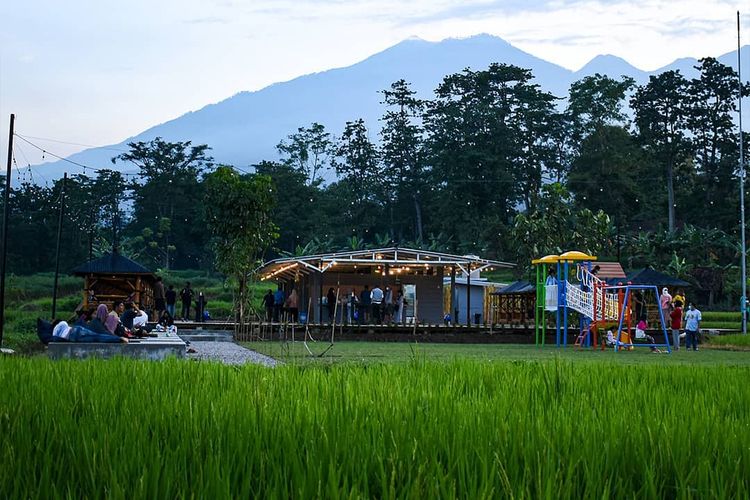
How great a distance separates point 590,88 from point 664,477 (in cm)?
7443

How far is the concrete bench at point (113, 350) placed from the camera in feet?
43.1

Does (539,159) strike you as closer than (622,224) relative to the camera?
No

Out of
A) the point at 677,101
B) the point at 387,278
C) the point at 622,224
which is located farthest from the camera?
the point at 677,101

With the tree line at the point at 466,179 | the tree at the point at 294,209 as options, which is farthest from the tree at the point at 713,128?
the tree at the point at 294,209

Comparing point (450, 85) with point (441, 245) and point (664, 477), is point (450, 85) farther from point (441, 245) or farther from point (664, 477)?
point (664, 477)

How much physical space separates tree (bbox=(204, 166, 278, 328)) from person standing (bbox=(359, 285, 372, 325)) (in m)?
3.38

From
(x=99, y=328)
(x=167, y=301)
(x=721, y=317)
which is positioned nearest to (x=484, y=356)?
(x=99, y=328)

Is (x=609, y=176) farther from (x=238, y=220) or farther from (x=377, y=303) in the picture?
(x=238, y=220)

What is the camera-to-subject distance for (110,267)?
2795 centimetres

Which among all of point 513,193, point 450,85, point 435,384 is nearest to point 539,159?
point 513,193

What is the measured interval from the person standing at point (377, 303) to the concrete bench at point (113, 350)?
18504 mm

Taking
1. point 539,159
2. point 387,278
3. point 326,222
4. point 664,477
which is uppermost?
point 539,159

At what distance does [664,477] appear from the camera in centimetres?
344

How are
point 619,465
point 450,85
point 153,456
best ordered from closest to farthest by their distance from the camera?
1. point 153,456
2. point 619,465
3. point 450,85
